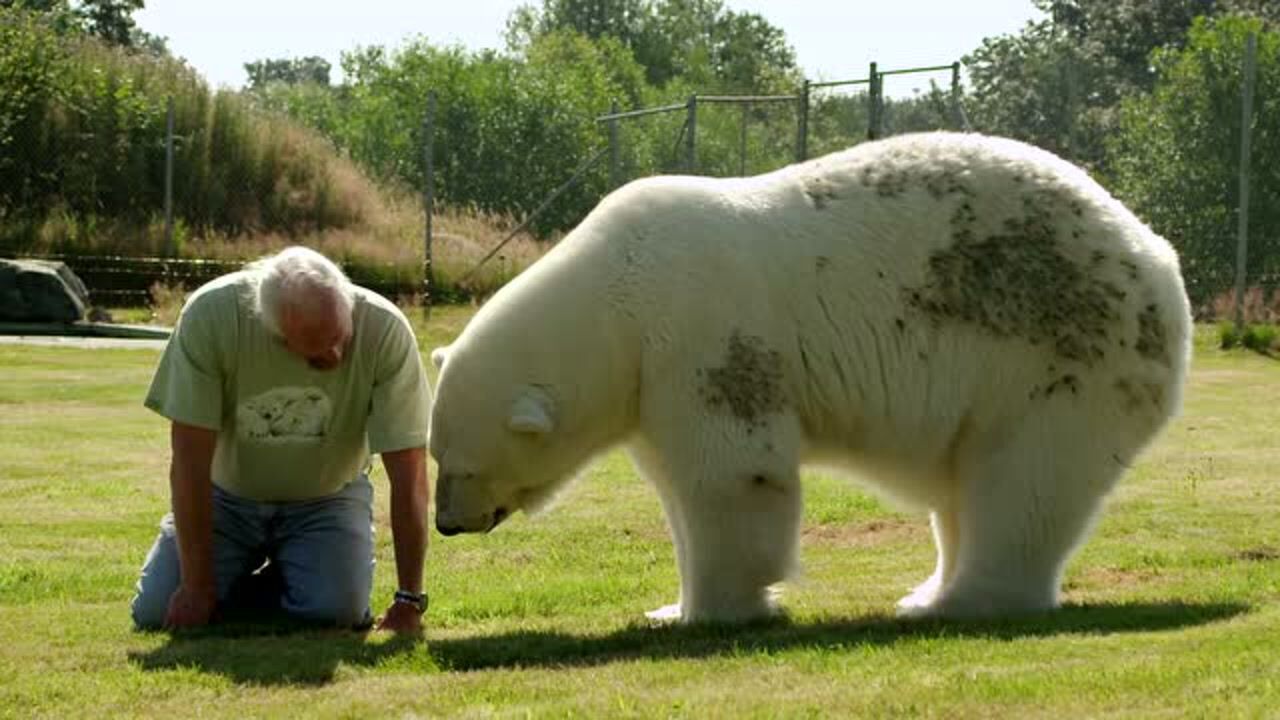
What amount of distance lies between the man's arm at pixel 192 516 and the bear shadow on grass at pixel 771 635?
3.57 ft

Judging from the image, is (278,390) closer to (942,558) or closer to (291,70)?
(942,558)

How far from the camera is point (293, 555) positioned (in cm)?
854

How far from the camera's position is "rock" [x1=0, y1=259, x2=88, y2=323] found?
95.2ft

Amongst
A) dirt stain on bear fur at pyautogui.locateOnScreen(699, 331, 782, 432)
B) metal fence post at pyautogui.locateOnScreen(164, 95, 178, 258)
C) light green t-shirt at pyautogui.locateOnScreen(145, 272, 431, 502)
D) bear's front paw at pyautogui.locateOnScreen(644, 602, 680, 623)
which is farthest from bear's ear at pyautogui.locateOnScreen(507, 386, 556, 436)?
Result: metal fence post at pyautogui.locateOnScreen(164, 95, 178, 258)

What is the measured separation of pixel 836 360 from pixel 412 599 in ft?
6.71

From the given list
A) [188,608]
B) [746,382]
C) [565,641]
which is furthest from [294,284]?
[746,382]

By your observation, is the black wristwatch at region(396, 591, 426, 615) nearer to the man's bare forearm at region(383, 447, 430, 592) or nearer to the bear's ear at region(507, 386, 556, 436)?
the man's bare forearm at region(383, 447, 430, 592)

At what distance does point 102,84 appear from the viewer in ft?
118

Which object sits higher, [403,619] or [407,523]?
[407,523]

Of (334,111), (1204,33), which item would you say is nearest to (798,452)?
(1204,33)

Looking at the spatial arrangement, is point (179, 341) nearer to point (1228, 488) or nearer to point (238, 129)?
point (1228, 488)

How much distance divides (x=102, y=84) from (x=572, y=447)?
2927 centimetres

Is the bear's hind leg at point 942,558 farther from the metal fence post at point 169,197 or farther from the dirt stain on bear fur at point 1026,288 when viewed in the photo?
the metal fence post at point 169,197

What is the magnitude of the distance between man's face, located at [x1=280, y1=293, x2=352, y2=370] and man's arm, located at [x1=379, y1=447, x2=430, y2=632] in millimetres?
558
